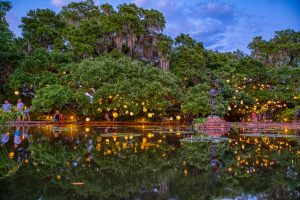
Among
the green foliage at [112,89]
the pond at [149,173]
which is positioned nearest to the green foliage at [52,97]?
the green foliage at [112,89]

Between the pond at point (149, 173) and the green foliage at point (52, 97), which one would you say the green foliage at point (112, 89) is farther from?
the pond at point (149, 173)

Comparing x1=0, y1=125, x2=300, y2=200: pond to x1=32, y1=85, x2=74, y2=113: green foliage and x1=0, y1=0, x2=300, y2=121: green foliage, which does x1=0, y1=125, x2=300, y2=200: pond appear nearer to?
x1=32, y1=85, x2=74, y2=113: green foliage

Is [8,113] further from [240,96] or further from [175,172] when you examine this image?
[240,96]

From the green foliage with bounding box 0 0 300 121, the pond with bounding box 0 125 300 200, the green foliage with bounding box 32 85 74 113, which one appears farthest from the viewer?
the green foliage with bounding box 0 0 300 121

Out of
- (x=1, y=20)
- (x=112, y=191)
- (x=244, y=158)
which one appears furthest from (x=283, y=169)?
(x=1, y=20)

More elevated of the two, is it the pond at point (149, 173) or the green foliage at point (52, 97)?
the green foliage at point (52, 97)

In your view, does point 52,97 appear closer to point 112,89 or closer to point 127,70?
point 112,89

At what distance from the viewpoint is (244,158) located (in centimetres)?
902

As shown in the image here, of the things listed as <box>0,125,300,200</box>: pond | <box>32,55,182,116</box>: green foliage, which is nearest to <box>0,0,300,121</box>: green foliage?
<box>32,55,182,116</box>: green foliage

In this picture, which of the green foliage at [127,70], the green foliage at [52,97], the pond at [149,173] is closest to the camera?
the pond at [149,173]

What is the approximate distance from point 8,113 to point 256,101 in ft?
88.9

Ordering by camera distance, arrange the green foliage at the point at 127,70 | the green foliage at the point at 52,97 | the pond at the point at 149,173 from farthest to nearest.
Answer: the green foliage at the point at 127,70 < the green foliage at the point at 52,97 < the pond at the point at 149,173

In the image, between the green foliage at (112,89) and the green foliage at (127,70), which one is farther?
the green foliage at (127,70)

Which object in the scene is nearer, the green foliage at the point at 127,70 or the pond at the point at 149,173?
the pond at the point at 149,173
